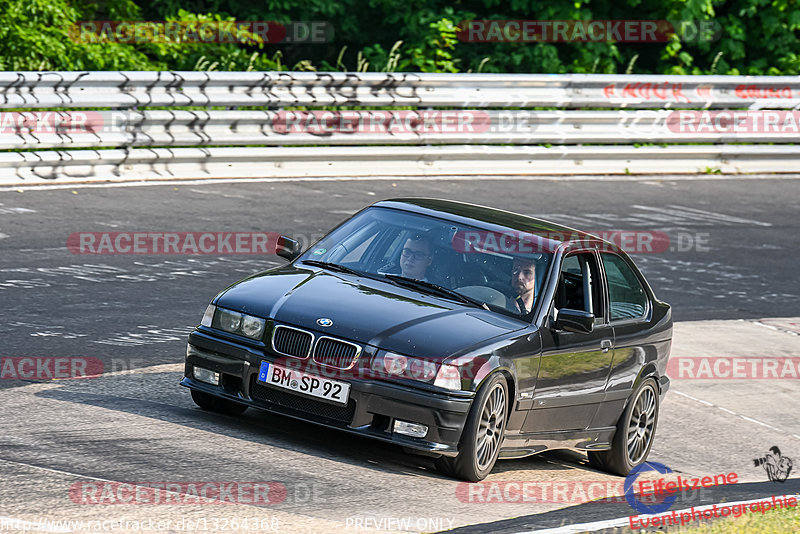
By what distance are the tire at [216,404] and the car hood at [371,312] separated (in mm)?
603

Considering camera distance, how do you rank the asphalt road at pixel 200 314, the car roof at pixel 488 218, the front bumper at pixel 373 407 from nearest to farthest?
the asphalt road at pixel 200 314
the front bumper at pixel 373 407
the car roof at pixel 488 218

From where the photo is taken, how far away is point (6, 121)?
47.5 feet

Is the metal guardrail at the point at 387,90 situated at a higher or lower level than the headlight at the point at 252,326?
higher

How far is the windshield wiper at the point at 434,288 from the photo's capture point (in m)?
7.87

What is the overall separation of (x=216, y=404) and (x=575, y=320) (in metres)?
2.12

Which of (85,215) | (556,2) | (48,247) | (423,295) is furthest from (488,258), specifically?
(556,2)

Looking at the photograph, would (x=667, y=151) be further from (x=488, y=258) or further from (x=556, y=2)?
(x=488, y=258)

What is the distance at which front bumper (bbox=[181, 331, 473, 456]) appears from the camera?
23.1 ft

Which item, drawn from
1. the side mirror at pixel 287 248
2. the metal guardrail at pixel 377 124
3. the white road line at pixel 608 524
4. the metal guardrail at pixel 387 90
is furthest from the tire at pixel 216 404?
the metal guardrail at pixel 387 90

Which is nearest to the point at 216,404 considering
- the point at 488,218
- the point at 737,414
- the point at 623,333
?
the point at 488,218

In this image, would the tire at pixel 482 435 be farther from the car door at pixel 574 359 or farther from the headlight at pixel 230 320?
the headlight at pixel 230 320

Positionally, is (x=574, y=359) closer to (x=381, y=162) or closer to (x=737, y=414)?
(x=737, y=414)

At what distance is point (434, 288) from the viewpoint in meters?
7.96

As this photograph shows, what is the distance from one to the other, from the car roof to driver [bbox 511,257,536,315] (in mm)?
332
